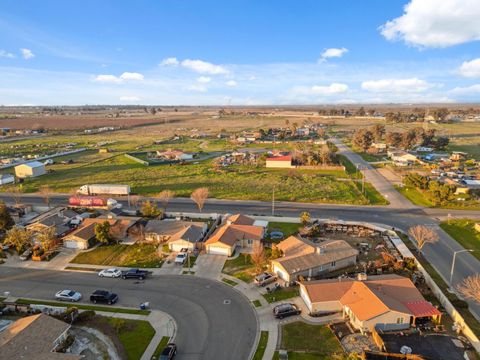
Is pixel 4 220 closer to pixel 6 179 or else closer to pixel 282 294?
pixel 6 179

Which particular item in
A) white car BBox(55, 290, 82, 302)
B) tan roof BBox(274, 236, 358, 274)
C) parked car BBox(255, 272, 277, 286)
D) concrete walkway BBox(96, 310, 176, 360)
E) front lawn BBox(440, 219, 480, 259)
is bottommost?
concrete walkway BBox(96, 310, 176, 360)

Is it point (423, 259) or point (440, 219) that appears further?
point (440, 219)

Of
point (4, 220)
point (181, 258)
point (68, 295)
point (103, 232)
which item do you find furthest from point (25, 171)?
point (181, 258)

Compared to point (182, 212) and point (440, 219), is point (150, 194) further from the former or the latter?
point (440, 219)

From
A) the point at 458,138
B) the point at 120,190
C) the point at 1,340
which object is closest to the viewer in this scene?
the point at 1,340

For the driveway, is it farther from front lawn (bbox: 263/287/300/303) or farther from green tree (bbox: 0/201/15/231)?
green tree (bbox: 0/201/15/231)

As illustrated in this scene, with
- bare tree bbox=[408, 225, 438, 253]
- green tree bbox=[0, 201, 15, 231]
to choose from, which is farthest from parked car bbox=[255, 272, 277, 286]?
green tree bbox=[0, 201, 15, 231]

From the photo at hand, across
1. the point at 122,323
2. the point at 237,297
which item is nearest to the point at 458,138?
the point at 237,297
